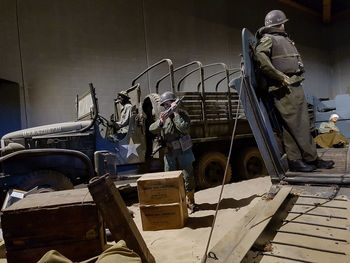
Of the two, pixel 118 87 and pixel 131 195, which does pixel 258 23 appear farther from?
pixel 131 195

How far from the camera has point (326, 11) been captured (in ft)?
42.0

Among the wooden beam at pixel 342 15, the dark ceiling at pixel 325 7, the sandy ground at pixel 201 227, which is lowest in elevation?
the sandy ground at pixel 201 227

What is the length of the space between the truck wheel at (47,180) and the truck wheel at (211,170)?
2.35 meters

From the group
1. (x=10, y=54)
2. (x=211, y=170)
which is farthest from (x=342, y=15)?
(x=10, y=54)

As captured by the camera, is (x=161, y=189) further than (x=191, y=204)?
No

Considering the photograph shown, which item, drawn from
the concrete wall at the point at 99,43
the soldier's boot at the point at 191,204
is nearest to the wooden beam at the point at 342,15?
the concrete wall at the point at 99,43

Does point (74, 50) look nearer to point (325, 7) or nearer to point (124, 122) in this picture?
point (124, 122)

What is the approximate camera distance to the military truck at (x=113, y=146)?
409 cm

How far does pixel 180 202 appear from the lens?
3281mm

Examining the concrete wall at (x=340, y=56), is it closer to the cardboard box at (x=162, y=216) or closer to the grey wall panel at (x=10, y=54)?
the cardboard box at (x=162, y=216)

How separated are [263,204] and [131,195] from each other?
2.76m

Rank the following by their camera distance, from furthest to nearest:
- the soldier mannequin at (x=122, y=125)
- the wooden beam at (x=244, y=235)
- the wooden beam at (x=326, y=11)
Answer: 1. the wooden beam at (x=326, y=11)
2. the soldier mannequin at (x=122, y=125)
3. the wooden beam at (x=244, y=235)

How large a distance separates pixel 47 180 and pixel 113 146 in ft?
3.75

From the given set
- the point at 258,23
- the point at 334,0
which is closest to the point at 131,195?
the point at 258,23
